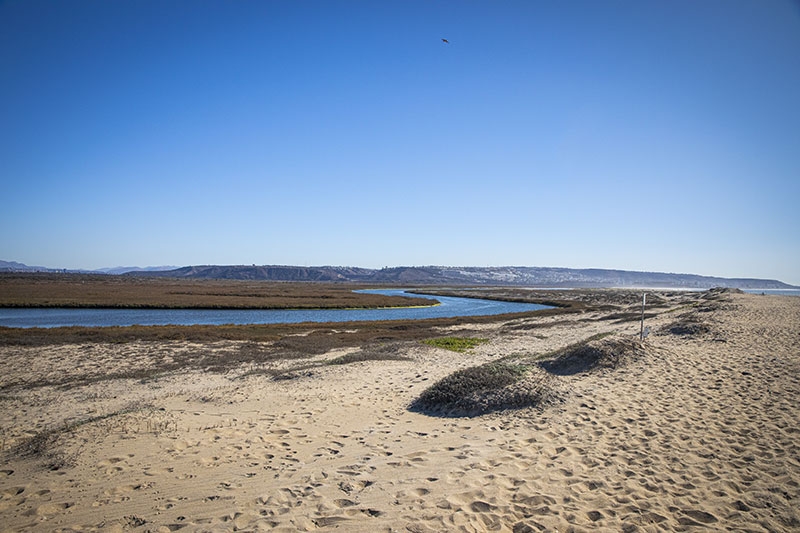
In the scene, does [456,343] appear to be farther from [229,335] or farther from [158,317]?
[158,317]

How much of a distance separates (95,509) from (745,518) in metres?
8.95

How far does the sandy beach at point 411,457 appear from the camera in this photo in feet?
17.9

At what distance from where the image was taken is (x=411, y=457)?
740 centimetres

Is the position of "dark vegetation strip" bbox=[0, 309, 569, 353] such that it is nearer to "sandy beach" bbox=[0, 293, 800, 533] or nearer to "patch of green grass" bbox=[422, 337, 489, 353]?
"patch of green grass" bbox=[422, 337, 489, 353]

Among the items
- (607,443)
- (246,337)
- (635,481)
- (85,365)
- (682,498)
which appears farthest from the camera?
(246,337)

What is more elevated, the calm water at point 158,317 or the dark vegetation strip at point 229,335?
the dark vegetation strip at point 229,335

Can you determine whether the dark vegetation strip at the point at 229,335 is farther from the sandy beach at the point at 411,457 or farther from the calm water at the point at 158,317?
the sandy beach at the point at 411,457

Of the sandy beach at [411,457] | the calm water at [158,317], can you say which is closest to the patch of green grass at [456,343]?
the sandy beach at [411,457]

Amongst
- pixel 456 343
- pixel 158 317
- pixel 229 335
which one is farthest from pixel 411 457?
pixel 158 317

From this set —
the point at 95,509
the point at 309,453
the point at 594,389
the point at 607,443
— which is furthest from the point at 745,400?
the point at 95,509

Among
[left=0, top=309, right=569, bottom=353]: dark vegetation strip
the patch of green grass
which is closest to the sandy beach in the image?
the patch of green grass

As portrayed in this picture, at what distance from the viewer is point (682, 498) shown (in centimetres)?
574

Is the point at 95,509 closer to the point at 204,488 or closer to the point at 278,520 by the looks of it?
the point at 204,488

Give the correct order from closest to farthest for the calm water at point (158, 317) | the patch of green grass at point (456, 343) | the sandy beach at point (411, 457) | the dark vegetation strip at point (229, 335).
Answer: the sandy beach at point (411, 457) → the patch of green grass at point (456, 343) → the dark vegetation strip at point (229, 335) → the calm water at point (158, 317)
